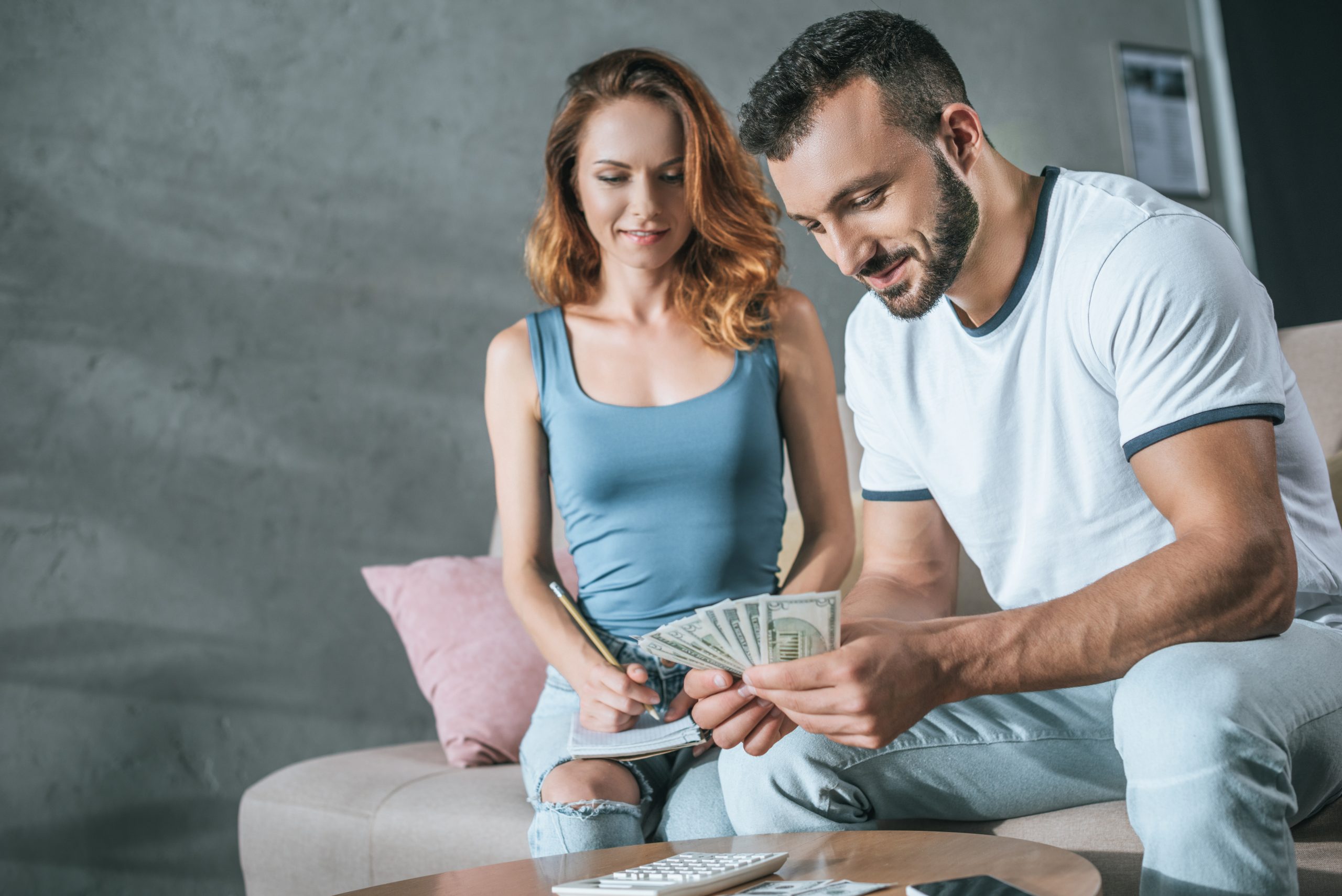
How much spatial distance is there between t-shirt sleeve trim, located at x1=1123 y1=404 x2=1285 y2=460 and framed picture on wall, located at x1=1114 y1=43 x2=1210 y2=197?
2932mm

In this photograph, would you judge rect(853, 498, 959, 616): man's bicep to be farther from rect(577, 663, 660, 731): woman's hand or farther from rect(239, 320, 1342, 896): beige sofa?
rect(239, 320, 1342, 896): beige sofa

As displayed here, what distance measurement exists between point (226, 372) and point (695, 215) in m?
1.39

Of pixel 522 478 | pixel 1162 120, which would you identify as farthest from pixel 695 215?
pixel 1162 120

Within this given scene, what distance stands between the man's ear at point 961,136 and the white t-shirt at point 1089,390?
11 centimetres

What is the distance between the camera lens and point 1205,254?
3.84 feet

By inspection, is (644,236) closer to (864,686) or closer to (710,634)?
(710,634)

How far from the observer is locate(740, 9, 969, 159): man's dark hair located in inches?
51.2

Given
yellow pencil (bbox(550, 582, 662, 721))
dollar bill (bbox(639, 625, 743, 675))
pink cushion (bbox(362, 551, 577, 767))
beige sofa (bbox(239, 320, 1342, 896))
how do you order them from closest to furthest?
1. dollar bill (bbox(639, 625, 743, 675))
2. yellow pencil (bbox(550, 582, 662, 721))
3. beige sofa (bbox(239, 320, 1342, 896))
4. pink cushion (bbox(362, 551, 577, 767))

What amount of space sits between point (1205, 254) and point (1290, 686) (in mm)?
449

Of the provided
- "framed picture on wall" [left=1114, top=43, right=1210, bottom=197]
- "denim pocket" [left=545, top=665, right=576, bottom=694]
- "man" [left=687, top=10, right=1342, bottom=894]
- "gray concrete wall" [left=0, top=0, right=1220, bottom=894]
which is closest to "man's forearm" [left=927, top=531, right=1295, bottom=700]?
"man" [left=687, top=10, right=1342, bottom=894]

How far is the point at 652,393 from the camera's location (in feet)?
6.05

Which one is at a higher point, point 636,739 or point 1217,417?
point 1217,417

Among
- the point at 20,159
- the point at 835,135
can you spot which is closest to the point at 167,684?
the point at 20,159

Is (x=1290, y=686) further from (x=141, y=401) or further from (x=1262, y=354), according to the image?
(x=141, y=401)
